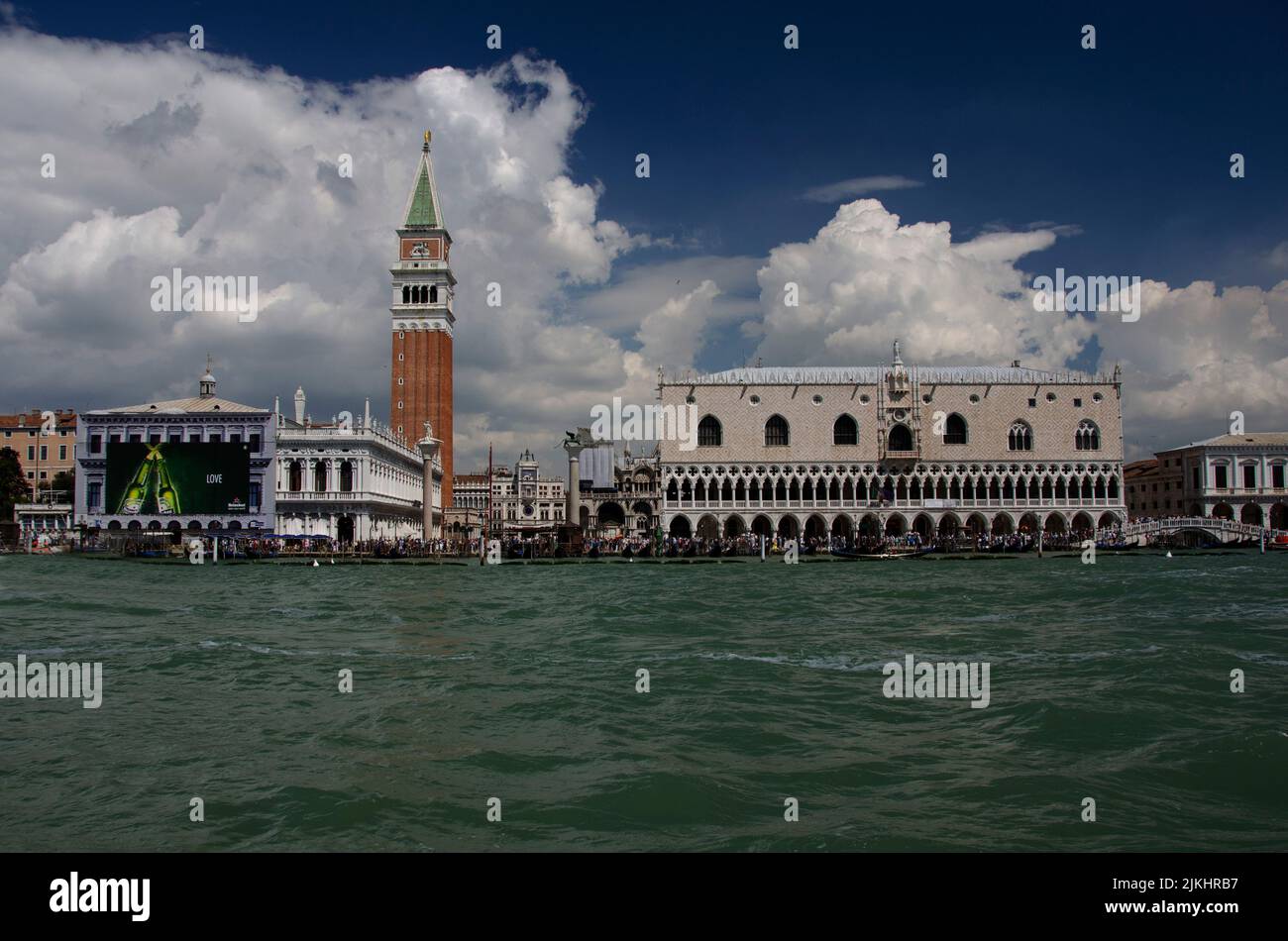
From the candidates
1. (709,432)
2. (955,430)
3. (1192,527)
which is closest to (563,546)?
(709,432)

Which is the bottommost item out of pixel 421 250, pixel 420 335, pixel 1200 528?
pixel 1200 528

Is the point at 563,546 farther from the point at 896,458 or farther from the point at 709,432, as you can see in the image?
the point at 896,458

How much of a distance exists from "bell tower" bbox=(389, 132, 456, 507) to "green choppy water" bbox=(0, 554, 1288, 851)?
199ft

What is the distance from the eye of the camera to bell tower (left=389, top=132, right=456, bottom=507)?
80.1 metres

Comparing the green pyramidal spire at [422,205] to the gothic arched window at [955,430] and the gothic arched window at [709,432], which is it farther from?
the gothic arched window at [955,430]

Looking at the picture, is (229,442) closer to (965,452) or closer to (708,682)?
(965,452)

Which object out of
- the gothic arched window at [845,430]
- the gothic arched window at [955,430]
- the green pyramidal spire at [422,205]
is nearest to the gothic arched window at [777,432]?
the gothic arched window at [845,430]

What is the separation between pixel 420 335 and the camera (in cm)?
8012

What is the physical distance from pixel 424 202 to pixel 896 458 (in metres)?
46.5

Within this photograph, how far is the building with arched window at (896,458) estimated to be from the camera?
64.9 meters

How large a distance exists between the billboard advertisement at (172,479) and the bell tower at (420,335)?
66.0ft

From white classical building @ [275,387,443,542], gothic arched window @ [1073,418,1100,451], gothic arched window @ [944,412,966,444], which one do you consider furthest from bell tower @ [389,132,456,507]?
gothic arched window @ [1073,418,1100,451]

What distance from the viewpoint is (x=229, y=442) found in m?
60.0
